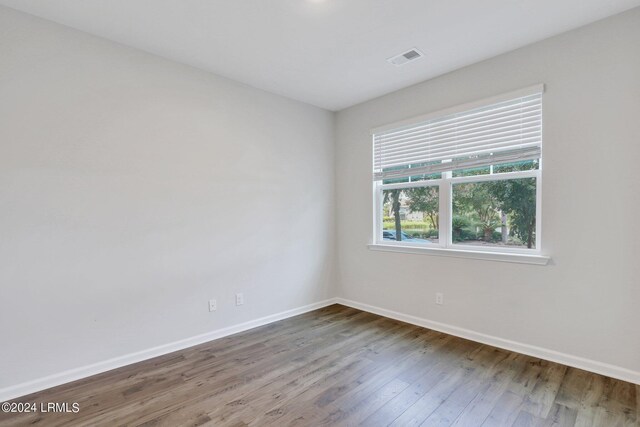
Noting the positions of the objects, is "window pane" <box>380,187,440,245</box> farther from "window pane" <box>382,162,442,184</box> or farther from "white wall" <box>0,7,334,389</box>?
"white wall" <box>0,7,334,389</box>

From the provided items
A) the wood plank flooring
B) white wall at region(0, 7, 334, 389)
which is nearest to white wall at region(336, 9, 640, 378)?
the wood plank flooring

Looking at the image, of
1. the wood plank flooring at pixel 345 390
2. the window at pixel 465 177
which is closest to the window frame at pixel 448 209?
the window at pixel 465 177

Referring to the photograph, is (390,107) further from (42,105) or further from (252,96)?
(42,105)

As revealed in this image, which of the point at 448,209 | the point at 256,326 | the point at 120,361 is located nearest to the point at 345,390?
the point at 256,326

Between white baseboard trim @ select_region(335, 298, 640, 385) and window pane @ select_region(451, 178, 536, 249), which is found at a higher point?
window pane @ select_region(451, 178, 536, 249)

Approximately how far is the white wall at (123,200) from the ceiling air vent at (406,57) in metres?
1.43

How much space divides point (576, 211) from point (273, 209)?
2.86 metres

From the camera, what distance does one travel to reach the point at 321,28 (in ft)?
7.84

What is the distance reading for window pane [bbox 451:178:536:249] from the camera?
9.02 ft

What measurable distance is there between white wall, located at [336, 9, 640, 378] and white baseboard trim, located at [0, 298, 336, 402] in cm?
215

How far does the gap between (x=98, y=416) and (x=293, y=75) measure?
3187mm

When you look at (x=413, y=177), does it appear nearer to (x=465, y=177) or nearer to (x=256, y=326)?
(x=465, y=177)

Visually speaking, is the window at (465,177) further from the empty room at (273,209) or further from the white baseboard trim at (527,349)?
the white baseboard trim at (527,349)

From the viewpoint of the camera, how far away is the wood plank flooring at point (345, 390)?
1911mm
